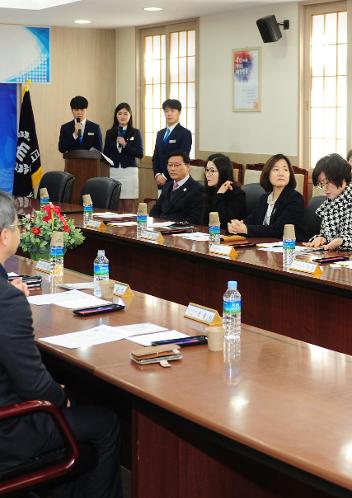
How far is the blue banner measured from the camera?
12555 mm

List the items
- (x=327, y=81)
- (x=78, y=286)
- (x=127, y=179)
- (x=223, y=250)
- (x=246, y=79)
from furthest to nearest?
(x=127, y=179) → (x=246, y=79) → (x=327, y=81) → (x=223, y=250) → (x=78, y=286)

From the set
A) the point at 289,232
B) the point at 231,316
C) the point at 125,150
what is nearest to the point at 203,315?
the point at 231,316

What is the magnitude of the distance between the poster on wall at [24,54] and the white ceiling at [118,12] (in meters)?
0.18

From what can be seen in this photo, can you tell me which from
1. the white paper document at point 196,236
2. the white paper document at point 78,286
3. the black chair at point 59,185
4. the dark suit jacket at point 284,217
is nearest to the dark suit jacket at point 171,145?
the black chair at point 59,185

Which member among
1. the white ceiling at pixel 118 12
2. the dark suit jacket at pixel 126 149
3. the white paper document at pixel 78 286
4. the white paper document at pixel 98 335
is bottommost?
the white paper document at pixel 98 335

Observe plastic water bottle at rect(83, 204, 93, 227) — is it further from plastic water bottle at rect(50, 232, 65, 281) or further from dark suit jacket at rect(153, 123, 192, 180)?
dark suit jacket at rect(153, 123, 192, 180)

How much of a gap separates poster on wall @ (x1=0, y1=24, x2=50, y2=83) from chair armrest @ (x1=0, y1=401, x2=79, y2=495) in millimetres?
10126

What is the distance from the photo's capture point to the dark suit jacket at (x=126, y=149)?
10531mm

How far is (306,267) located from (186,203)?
95.9 inches

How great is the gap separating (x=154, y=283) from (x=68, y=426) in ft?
10.3

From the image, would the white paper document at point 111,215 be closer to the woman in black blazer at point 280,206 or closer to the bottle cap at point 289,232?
the woman in black blazer at point 280,206

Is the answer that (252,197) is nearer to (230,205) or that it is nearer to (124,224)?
(230,205)

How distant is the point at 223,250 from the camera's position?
5.16m

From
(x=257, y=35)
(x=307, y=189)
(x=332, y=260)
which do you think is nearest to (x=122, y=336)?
(x=332, y=260)
